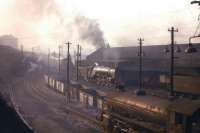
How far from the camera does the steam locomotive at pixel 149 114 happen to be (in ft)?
40.6

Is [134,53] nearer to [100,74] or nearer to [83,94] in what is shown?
[100,74]

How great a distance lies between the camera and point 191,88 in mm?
28812

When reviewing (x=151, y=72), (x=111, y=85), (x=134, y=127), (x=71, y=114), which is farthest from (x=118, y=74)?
(x=134, y=127)

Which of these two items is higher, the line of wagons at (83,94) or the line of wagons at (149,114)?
the line of wagons at (149,114)

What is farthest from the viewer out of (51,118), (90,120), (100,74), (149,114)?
(100,74)

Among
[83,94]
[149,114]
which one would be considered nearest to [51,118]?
[83,94]

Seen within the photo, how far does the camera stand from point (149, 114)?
51.9 ft

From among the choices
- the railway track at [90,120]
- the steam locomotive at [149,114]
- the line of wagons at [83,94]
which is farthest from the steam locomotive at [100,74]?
the steam locomotive at [149,114]

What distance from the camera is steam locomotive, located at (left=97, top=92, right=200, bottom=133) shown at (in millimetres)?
12380

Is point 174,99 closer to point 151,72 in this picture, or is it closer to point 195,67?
point 195,67

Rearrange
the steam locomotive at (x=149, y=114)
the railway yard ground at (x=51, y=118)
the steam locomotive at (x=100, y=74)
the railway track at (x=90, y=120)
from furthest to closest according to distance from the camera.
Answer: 1. the steam locomotive at (x=100, y=74)
2. the railway yard ground at (x=51, y=118)
3. the railway track at (x=90, y=120)
4. the steam locomotive at (x=149, y=114)

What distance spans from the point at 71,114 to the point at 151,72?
19.1 metres

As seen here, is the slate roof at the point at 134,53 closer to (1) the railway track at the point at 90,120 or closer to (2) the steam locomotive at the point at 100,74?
(2) the steam locomotive at the point at 100,74

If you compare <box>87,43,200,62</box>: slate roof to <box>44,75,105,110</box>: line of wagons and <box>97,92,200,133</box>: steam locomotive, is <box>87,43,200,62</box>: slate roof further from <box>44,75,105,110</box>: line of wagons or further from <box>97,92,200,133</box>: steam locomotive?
<box>97,92,200,133</box>: steam locomotive
